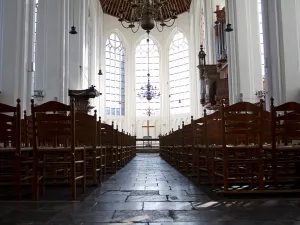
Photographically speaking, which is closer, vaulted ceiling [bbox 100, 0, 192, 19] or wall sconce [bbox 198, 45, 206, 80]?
wall sconce [bbox 198, 45, 206, 80]

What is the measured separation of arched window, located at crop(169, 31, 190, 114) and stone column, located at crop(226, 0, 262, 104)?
13510mm

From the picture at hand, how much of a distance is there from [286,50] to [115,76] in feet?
63.4

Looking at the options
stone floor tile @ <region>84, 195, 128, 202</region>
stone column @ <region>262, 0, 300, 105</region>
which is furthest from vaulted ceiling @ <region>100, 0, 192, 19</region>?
stone floor tile @ <region>84, 195, 128, 202</region>

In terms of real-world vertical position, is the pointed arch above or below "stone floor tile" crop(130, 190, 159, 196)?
above

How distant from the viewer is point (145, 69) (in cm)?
2734

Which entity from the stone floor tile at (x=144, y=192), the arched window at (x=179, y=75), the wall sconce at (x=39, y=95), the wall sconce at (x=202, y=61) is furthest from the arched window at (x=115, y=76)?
the stone floor tile at (x=144, y=192)

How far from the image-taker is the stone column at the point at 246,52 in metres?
12.1

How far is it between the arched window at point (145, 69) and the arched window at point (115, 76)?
3.87ft

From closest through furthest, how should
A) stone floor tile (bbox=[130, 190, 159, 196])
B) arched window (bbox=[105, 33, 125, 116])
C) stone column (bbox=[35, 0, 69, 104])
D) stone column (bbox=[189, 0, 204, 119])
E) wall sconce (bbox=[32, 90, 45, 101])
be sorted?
stone floor tile (bbox=[130, 190, 159, 196]) → wall sconce (bbox=[32, 90, 45, 101]) → stone column (bbox=[35, 0, 69, 104]) → stone column (bbox=[189, 0, 204, 119]) → arched window (bbox=[105, 33, 125, 116])

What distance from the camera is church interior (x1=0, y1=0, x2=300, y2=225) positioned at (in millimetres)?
3160

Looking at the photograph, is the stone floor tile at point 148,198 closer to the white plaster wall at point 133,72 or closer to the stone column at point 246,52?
the stone column at point 246,52

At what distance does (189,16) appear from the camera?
25.7 m

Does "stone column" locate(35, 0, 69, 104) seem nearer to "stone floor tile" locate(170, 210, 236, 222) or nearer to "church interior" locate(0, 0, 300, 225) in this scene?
"church interior" locate(0, 0, 300, 225)

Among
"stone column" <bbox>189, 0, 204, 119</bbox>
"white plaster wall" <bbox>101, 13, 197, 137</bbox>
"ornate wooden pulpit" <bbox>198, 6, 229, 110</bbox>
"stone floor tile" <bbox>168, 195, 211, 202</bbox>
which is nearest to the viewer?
"stone floor tile" <bbox>168, 195, 211, 202</bbox>
